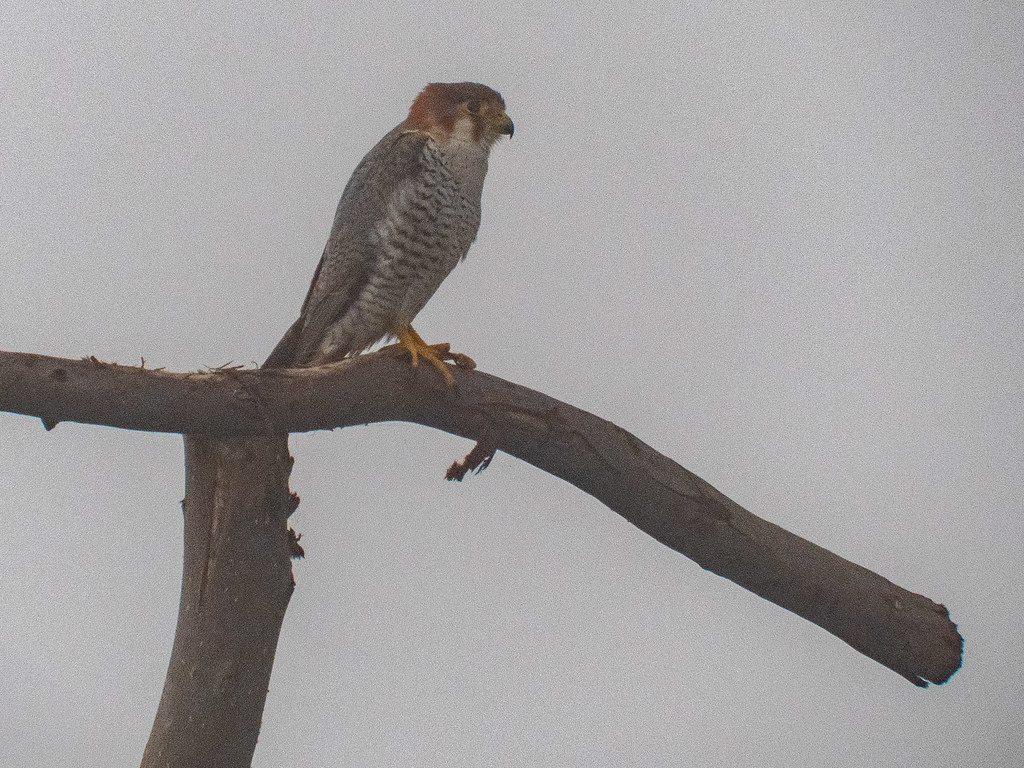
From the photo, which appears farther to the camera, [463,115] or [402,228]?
[463,115]

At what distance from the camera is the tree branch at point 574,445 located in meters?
1.92

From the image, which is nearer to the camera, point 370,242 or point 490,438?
point 490,438

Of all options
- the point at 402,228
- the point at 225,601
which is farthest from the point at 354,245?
the point at 225,601

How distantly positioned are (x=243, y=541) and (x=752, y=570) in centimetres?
128

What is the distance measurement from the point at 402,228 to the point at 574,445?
75 cm

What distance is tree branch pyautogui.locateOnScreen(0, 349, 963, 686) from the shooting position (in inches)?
75.6

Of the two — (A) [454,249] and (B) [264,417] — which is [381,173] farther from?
(B) [264,417]

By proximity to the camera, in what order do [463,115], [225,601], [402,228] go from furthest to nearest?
1. [463,115]
2. [402,228]
3. [225,601]

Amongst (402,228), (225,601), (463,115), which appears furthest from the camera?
Answer: (463,115)

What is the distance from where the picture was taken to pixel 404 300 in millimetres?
2498

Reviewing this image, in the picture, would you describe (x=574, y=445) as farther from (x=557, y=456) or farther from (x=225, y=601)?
(x=225, y=601)

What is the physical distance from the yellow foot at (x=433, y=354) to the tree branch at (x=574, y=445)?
0.03m

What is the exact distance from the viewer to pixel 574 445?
7.23 feet

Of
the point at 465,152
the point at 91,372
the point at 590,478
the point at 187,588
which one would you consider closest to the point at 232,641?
the point at 187,588
